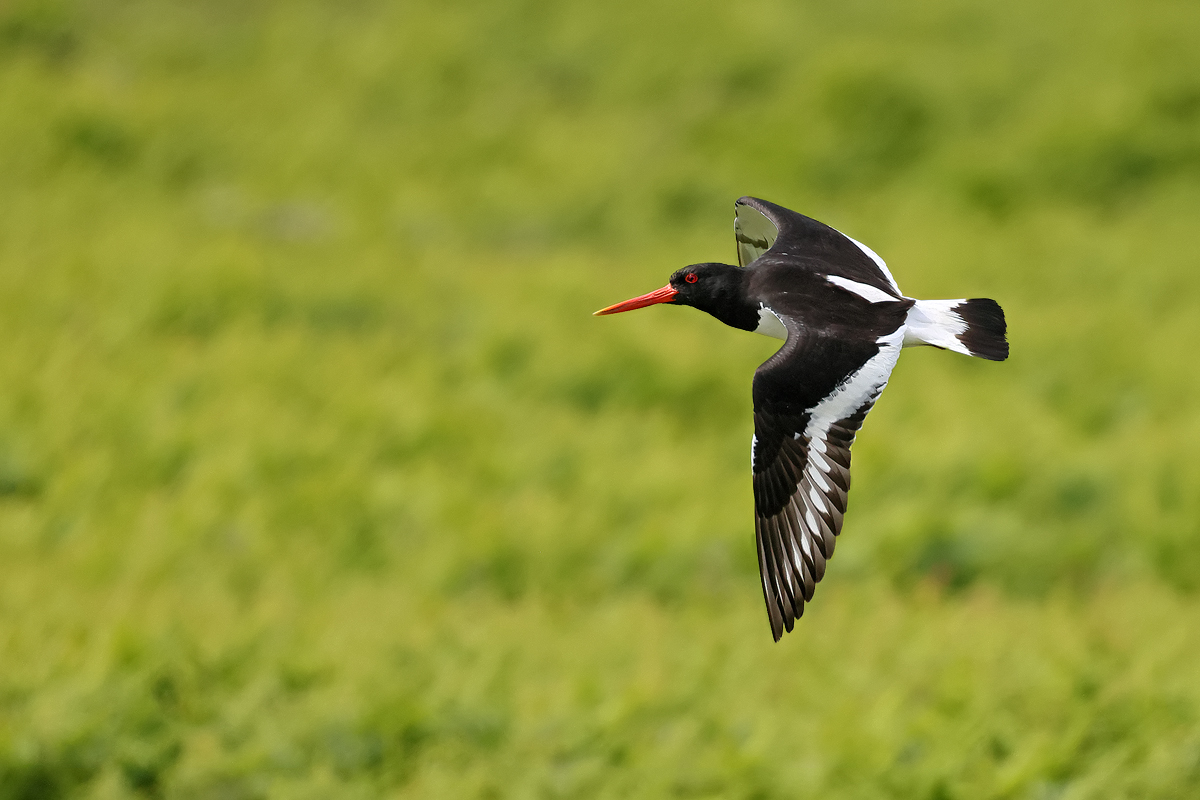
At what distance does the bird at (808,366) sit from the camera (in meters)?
4.48

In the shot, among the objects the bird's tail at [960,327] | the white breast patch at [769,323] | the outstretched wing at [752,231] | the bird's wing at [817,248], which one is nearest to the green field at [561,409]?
the outstretched wing at [752,231]

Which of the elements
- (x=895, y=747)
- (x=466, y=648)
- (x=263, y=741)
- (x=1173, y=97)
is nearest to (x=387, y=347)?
(x=466, y=648)

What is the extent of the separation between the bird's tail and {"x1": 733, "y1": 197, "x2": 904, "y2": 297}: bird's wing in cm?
36

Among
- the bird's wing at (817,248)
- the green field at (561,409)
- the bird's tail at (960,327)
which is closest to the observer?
the bird's tail at (960,327)

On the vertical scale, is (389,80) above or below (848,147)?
above

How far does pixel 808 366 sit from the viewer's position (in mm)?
4496

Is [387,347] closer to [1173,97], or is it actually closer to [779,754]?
[779,754]

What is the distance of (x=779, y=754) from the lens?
8.50 metres

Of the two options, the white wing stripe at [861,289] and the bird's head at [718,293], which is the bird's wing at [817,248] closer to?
the white wing stripe at [861,289]

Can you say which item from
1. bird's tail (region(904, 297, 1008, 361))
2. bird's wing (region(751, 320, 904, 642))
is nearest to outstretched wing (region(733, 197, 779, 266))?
bird's tail (region(904, 297, 1008, 361))

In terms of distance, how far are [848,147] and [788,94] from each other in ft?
6.83

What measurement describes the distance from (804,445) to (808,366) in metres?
0.34

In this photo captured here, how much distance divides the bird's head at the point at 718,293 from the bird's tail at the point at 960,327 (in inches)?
24.6

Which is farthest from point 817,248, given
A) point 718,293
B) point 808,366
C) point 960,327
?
point 808,366
